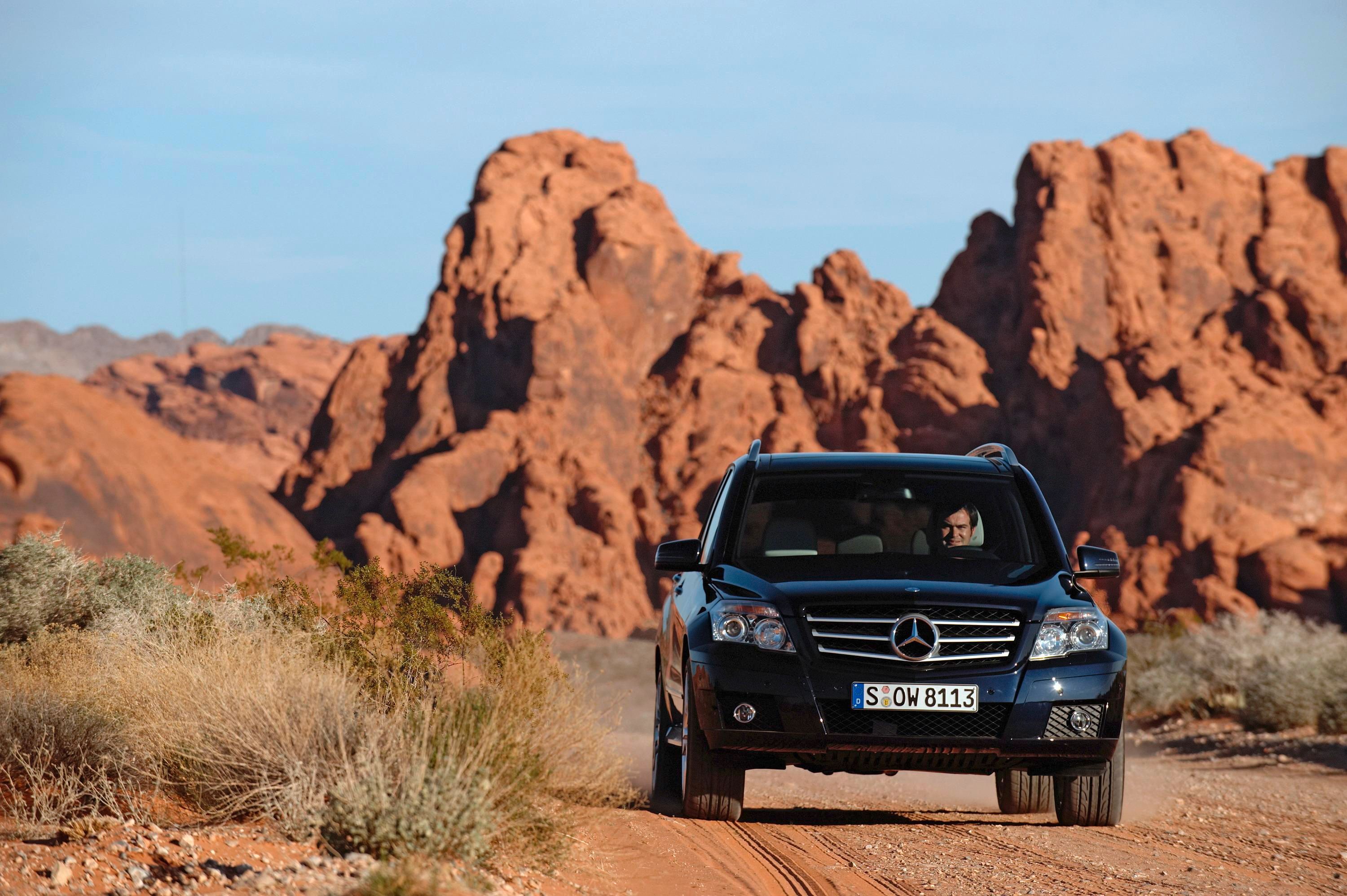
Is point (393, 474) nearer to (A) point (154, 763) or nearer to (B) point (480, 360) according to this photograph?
(B) point (480, 360)

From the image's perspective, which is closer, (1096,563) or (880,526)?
(1096,563)

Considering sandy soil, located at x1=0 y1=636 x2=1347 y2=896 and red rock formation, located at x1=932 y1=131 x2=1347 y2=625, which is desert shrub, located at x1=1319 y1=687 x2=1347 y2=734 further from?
red rock formation, located at x1=932 y1=131 x2=1347 y2=625

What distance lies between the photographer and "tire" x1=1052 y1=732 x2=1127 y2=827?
8.22 meters

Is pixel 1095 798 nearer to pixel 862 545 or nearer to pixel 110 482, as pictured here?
pixel 862 545

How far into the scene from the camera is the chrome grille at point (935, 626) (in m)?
7.45

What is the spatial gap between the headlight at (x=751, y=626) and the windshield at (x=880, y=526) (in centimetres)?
83

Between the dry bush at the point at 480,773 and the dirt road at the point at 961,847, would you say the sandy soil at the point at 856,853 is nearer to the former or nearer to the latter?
the dirt road at the point at 961,847

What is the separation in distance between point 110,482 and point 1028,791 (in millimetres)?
33342

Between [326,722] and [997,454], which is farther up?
[997,454]

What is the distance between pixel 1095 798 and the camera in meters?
8.34

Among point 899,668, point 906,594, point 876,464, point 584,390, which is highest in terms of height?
point 584,390

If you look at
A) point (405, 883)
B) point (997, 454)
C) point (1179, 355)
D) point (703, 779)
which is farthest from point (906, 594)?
point (1179, 355)

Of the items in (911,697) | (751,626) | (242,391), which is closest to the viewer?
(911,697)

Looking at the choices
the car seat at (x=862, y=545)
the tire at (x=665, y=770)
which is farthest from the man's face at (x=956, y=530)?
the tire at (x=665, y=770)
